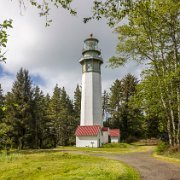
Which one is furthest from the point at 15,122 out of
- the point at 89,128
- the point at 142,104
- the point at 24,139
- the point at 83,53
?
the point at 142,104

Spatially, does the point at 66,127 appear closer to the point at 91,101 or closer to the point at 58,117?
the point at 58,117

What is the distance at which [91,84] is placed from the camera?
138 ft

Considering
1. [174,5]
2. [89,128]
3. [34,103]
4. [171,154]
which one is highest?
[174,5]

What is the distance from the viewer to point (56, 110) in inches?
2375

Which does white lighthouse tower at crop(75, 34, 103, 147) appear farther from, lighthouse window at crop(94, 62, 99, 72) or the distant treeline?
the distant treeline

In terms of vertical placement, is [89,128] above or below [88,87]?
below

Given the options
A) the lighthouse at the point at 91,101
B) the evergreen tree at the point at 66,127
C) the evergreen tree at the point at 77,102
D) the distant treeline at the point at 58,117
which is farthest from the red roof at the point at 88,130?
the evergreen tree at the point at 77,102

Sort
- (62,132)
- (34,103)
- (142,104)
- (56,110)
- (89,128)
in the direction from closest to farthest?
1. (142,104)
2. (89,128)
3. (34,103)
4. (62,132)
5. (56,110)

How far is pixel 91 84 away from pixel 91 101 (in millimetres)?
2824

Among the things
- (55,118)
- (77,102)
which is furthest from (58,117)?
(77,102)

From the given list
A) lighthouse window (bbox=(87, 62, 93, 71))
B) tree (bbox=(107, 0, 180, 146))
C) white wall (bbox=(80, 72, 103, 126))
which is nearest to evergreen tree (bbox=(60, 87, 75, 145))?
white wall (bbox=(80, 72, 103, 126))

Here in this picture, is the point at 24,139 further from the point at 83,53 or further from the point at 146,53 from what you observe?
the point at 146,53

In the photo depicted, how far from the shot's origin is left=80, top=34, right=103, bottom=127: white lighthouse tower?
4131 cm

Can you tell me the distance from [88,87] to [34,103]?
9.60 meters
